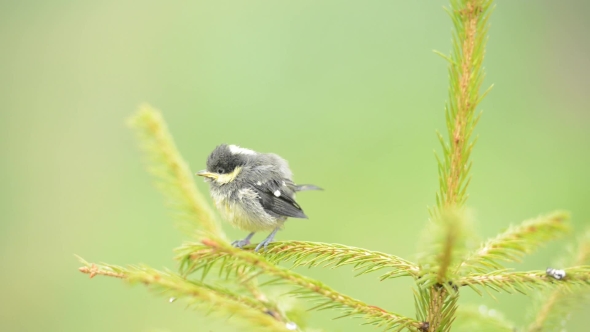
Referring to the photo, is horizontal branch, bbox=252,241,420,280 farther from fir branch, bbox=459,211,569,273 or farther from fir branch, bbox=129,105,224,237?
fir branch, bbox=129,105,224,237

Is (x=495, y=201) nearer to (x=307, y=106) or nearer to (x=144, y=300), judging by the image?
(x=307, y=106)

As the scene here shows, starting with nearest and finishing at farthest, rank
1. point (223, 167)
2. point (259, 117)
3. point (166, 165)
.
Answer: point (166, 165), point (223, 167), point (259, 117)

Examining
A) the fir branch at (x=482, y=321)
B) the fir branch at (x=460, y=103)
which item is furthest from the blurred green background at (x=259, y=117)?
the fir branch at (x=460, y=103)

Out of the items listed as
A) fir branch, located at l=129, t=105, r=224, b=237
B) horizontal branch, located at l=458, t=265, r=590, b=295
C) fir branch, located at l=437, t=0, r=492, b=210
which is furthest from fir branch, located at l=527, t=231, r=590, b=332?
fir branch, located at l=129, t=105, r=224, b=237

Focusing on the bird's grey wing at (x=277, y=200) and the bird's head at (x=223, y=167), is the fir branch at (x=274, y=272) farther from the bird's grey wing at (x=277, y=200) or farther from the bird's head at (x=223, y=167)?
the bird's head at (x=223, y=167)

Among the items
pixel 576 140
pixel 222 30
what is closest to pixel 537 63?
pixel 576 140

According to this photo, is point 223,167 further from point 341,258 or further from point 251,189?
point 341,258

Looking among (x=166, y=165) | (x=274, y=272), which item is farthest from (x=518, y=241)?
(x=166, y=165)
